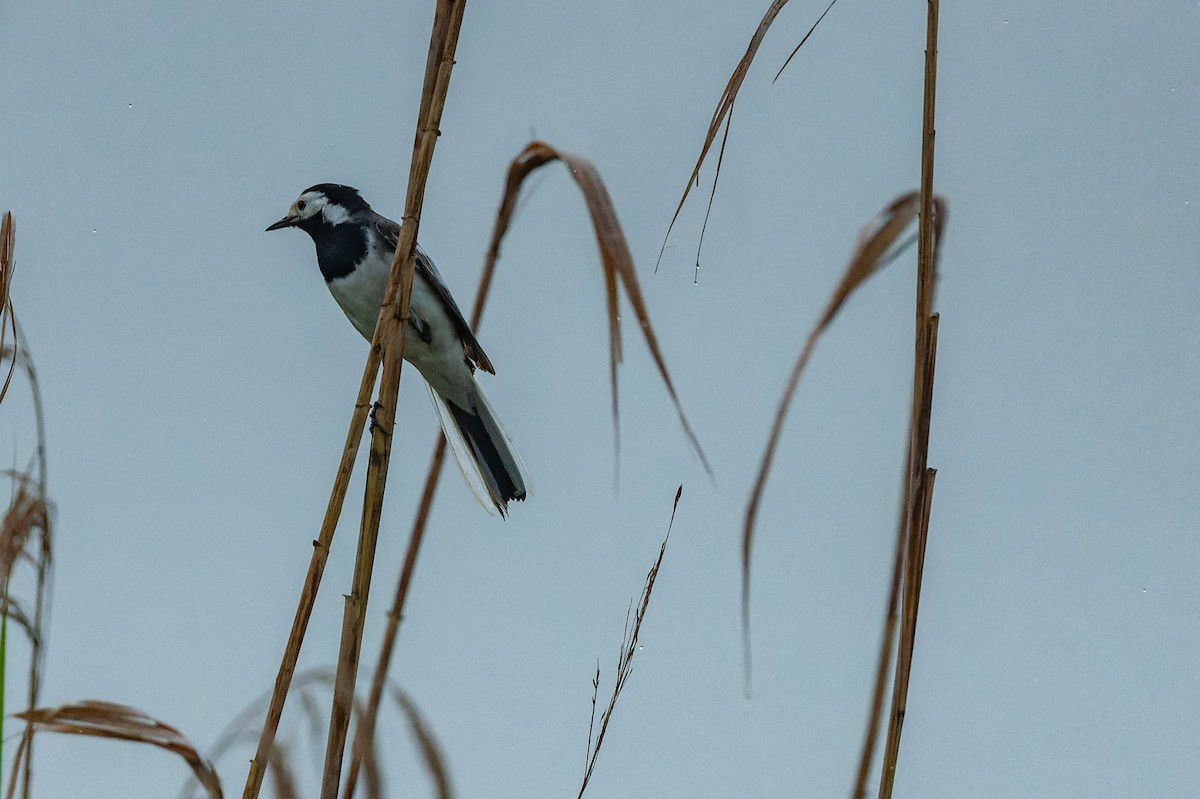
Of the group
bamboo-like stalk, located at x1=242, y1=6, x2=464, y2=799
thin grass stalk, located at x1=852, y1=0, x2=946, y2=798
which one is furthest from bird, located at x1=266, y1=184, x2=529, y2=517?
thin grass stalk, located at x1=852, y1=0, x2=946, y2=798

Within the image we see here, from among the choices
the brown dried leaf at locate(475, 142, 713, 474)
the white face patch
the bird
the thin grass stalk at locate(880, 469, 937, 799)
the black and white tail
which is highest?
the white face patch

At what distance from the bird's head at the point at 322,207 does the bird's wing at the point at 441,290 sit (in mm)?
130

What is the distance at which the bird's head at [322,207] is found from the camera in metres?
4.00

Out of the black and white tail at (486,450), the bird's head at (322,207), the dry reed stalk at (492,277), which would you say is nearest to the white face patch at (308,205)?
the bird's head at (322,207)

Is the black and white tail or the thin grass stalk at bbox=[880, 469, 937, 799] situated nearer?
the thin grass stalk at bbox=[880, 469, 937, 799]

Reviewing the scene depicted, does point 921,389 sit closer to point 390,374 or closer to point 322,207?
point 390,374

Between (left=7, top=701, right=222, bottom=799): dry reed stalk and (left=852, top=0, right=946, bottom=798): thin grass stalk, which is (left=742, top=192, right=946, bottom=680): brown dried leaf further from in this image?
(left=7, top=701, right=222, bottom=799): dry reed stalk

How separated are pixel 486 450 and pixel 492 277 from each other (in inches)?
89.3

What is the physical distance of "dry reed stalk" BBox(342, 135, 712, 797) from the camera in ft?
3.26

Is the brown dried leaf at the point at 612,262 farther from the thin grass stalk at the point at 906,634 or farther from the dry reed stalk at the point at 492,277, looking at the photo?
the thin grass stalk at the point at 906,634

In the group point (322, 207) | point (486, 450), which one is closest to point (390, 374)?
point (486, 450)

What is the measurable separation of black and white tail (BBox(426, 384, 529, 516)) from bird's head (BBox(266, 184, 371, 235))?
715 mm

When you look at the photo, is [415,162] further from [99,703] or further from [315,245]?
[315,245]

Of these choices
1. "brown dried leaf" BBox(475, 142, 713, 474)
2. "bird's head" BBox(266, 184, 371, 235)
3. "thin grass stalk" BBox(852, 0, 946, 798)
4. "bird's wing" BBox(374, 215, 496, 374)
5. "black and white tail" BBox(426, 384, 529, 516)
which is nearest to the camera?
"brown dried leaf" BBox(475, 142, 713, 474)
